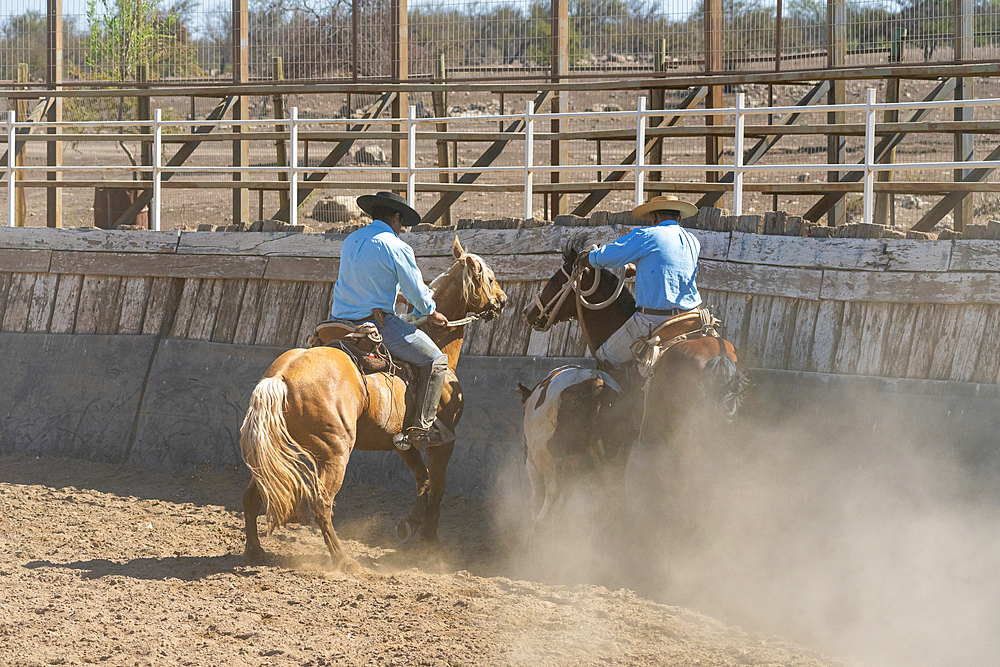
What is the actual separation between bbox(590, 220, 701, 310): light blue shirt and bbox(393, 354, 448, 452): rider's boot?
4.43ft

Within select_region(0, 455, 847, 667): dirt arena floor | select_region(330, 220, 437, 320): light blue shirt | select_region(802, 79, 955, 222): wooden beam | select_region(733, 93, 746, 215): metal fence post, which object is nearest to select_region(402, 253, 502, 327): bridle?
select_region(330, 220, 437, 320): light blue shirt

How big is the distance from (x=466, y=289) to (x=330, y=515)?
184cm

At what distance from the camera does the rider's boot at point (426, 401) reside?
21.6ft

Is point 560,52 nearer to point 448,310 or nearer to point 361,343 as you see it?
point 448,310

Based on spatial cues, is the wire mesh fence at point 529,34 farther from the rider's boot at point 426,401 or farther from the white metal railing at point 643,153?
the rider's boot at point 426,401

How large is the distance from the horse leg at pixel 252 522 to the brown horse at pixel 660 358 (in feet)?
7.49

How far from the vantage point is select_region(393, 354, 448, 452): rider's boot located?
6.58 metres

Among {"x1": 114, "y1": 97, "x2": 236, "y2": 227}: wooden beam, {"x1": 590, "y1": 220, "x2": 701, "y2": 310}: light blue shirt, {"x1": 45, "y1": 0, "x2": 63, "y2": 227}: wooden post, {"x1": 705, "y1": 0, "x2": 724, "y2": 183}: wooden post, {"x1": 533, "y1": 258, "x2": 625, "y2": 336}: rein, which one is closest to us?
{"x1": 590, "y1": 220, "x2": 701, "y2": 310}: light blue shirt

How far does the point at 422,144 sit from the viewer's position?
83.9 feet

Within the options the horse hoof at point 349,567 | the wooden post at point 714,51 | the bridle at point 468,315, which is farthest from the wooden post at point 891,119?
the horse hoof at point 349,567

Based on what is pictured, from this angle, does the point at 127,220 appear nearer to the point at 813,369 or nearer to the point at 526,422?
the point at 526,422

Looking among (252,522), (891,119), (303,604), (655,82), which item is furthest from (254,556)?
(891,119)

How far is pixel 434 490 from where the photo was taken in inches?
274

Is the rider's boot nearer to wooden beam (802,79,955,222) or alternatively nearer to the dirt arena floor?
the dirt arena floor
